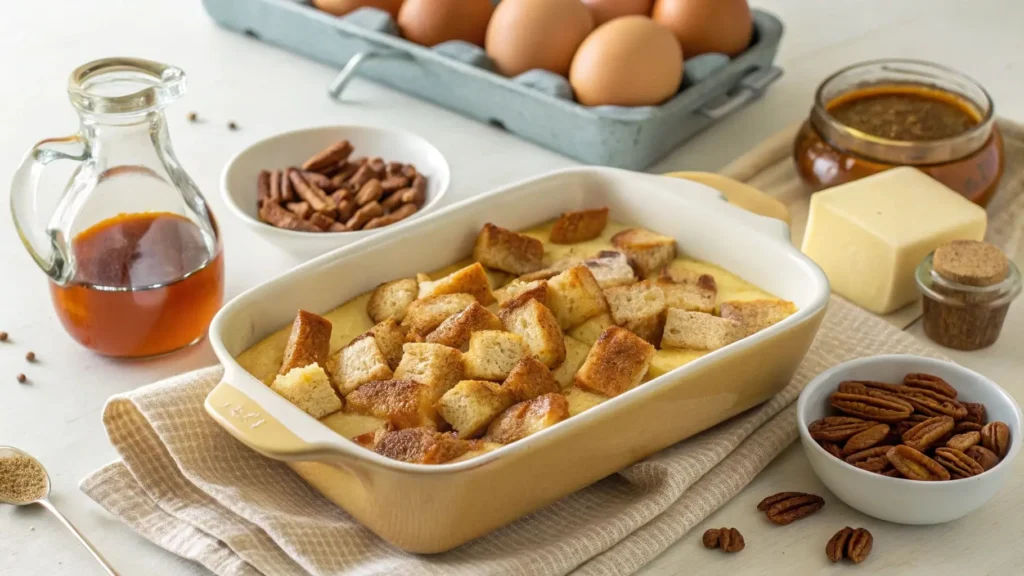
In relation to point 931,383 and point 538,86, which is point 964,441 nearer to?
point 931,383

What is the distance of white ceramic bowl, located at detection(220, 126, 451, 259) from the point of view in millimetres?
1662

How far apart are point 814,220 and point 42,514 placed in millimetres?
1096

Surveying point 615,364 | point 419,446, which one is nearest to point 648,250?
point 615,364

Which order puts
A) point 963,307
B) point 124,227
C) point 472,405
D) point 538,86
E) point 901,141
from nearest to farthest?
point 472,405, point 124,227, point 963,307, point 901,141, point 538,86

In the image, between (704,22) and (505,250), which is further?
(704,22)

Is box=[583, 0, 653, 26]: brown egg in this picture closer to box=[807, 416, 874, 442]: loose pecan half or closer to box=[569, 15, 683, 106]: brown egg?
box=[569, 15, 683, 106]: brown egg


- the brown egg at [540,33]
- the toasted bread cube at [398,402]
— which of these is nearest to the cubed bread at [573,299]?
the toasted bread cube at [398,402]

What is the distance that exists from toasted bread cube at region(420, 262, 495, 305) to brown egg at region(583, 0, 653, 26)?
32.5 inches

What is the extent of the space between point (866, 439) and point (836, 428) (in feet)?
0.13

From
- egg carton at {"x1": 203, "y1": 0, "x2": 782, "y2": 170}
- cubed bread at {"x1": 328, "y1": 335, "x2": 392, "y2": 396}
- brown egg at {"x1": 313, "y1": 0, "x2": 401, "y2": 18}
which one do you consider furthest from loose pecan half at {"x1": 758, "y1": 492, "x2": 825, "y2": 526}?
brown egg at {"x1": 313, "y1": 0, "x2": 401, "y2": 18}

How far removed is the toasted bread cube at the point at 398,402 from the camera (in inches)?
49.1

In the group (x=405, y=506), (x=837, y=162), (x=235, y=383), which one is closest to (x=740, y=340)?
(x=405, y=506)

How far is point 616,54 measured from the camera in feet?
6.32

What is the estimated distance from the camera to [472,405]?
48.7 inches
